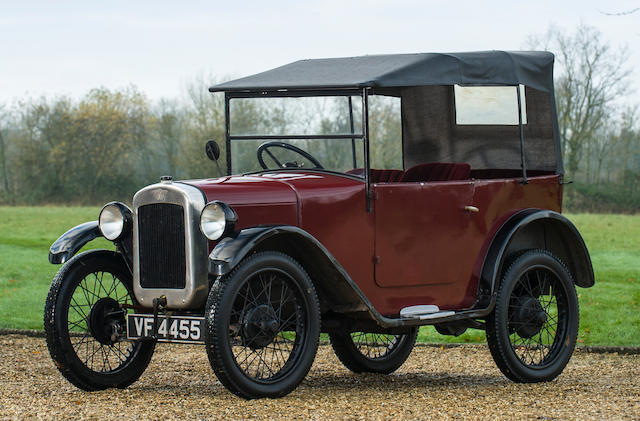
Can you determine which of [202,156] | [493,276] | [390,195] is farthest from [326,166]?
[202,156]

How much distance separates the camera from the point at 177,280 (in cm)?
545

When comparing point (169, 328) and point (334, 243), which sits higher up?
point (334, 243)

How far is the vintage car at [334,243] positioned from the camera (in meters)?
5.33

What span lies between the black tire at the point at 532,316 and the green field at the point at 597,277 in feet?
7.01

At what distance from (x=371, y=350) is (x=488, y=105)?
238 cm

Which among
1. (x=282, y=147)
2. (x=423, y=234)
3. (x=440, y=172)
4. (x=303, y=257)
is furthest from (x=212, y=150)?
(x=440, y=172)

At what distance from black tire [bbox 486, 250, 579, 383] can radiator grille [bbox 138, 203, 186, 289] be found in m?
2.43

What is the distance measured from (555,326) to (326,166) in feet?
8.30

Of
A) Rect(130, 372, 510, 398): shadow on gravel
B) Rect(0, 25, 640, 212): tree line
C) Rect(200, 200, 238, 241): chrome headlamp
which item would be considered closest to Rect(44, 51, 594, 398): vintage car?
Rect(200, 200, 238, 241): chrome headlamp

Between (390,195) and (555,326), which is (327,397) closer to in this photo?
(390,195)

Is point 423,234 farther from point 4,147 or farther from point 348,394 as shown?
point 4,147

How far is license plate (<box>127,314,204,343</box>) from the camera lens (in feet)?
16.8

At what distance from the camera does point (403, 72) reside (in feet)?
19.6

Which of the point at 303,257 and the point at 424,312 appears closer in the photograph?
the point at 303,257
